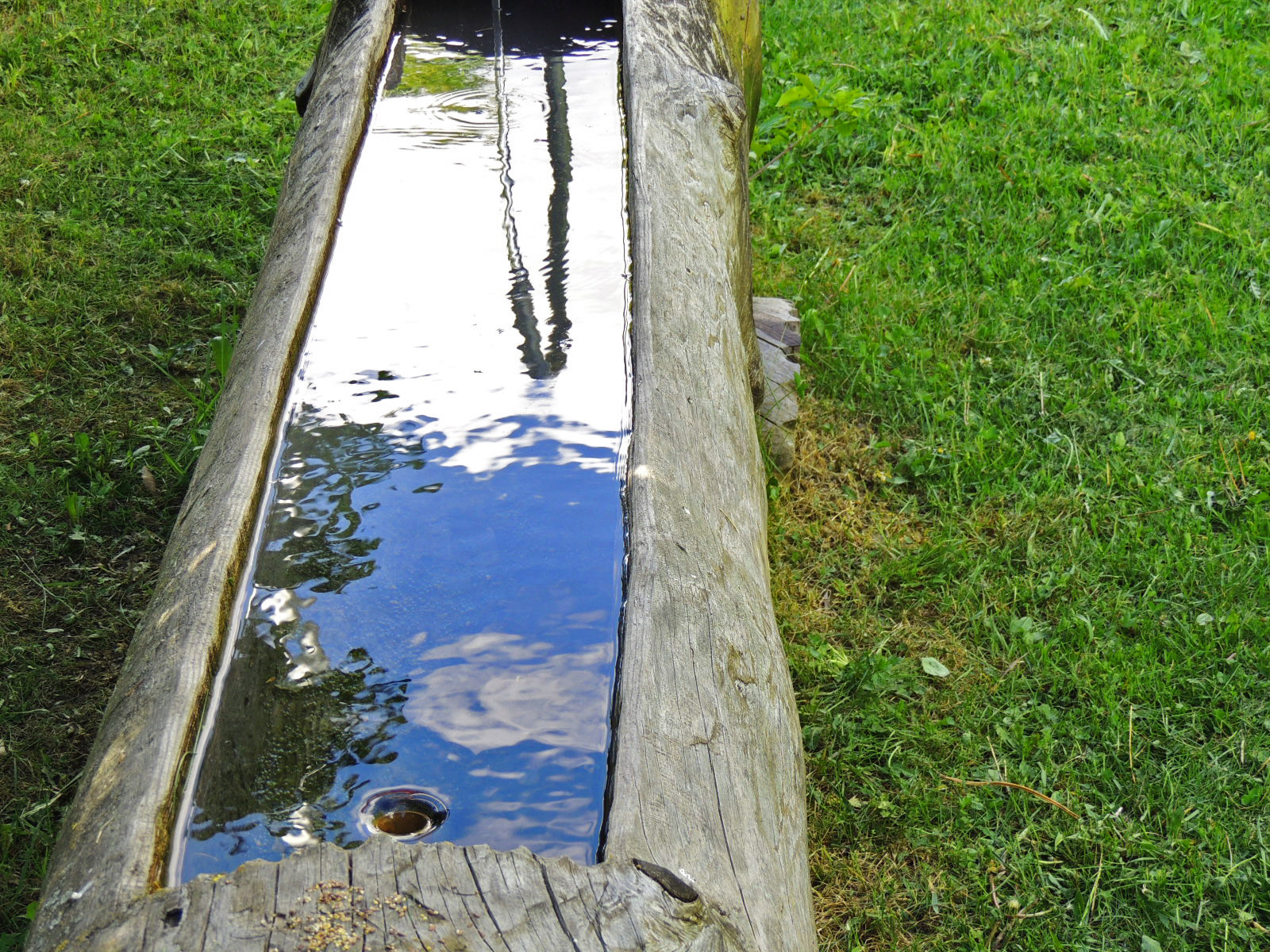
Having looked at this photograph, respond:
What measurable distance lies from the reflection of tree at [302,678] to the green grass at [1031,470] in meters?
1.02

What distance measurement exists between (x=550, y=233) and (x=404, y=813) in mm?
1491

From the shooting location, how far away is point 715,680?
136 centimetres

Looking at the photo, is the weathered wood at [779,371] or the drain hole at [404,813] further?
the weathered wood at [779,371]

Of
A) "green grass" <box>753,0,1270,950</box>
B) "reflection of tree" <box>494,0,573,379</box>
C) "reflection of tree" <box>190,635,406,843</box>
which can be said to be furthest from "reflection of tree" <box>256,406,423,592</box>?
"green grass" <box>753,0,1270,950</box>

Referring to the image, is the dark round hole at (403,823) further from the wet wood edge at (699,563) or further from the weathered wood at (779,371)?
the weathered wood at (779,371)

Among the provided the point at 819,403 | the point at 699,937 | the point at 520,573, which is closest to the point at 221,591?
the point at 520,573

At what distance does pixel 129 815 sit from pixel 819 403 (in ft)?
7.61

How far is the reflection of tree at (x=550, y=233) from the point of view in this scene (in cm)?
219

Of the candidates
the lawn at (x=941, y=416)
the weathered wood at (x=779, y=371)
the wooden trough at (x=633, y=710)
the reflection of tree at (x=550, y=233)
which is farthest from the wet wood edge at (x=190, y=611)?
the weathered wood at (x=779, y=371)

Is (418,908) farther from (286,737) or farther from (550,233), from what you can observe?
(550,233)

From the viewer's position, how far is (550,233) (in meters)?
2.49

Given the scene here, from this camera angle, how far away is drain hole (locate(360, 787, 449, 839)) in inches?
53.6

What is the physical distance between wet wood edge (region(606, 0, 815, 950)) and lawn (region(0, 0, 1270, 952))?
691mm

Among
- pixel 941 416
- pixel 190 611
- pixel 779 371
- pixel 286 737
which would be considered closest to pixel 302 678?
pixel 286 737
